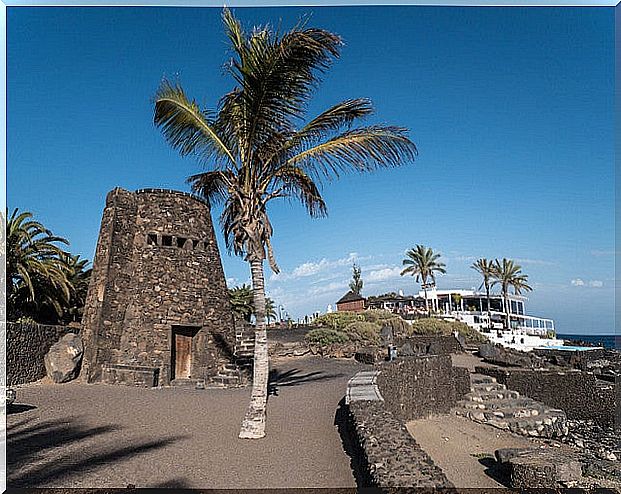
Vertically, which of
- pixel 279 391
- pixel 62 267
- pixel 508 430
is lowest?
pixel 508 430

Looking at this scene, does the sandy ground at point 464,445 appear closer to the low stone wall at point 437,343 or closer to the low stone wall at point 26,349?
the low stone wall at point 26,349

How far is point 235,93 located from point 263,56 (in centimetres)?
81

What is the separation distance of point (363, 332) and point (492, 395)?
32.4ft

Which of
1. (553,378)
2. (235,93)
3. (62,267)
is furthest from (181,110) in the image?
(553,378)

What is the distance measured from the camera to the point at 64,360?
496 inches

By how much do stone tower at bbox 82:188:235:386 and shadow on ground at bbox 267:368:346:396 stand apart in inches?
58.3

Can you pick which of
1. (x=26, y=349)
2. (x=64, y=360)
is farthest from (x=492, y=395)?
(x=26, y=349)

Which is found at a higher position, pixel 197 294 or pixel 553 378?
pixel 197 294

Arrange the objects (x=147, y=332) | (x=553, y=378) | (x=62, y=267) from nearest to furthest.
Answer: (x=147, y=332)
(x=553, y=378)
(x=62, y=267)

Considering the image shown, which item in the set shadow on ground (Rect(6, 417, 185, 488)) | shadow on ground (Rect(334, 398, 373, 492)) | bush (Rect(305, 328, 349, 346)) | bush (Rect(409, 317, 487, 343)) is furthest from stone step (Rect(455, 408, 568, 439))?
bush (Rect(409, 317, 487, 343))

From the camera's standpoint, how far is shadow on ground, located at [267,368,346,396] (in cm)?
1338

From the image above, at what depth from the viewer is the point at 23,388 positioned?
11.3m

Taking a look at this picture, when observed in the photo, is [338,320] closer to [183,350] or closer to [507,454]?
[183,350]

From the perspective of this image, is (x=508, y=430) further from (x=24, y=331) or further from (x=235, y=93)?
(x=24, y=331)
